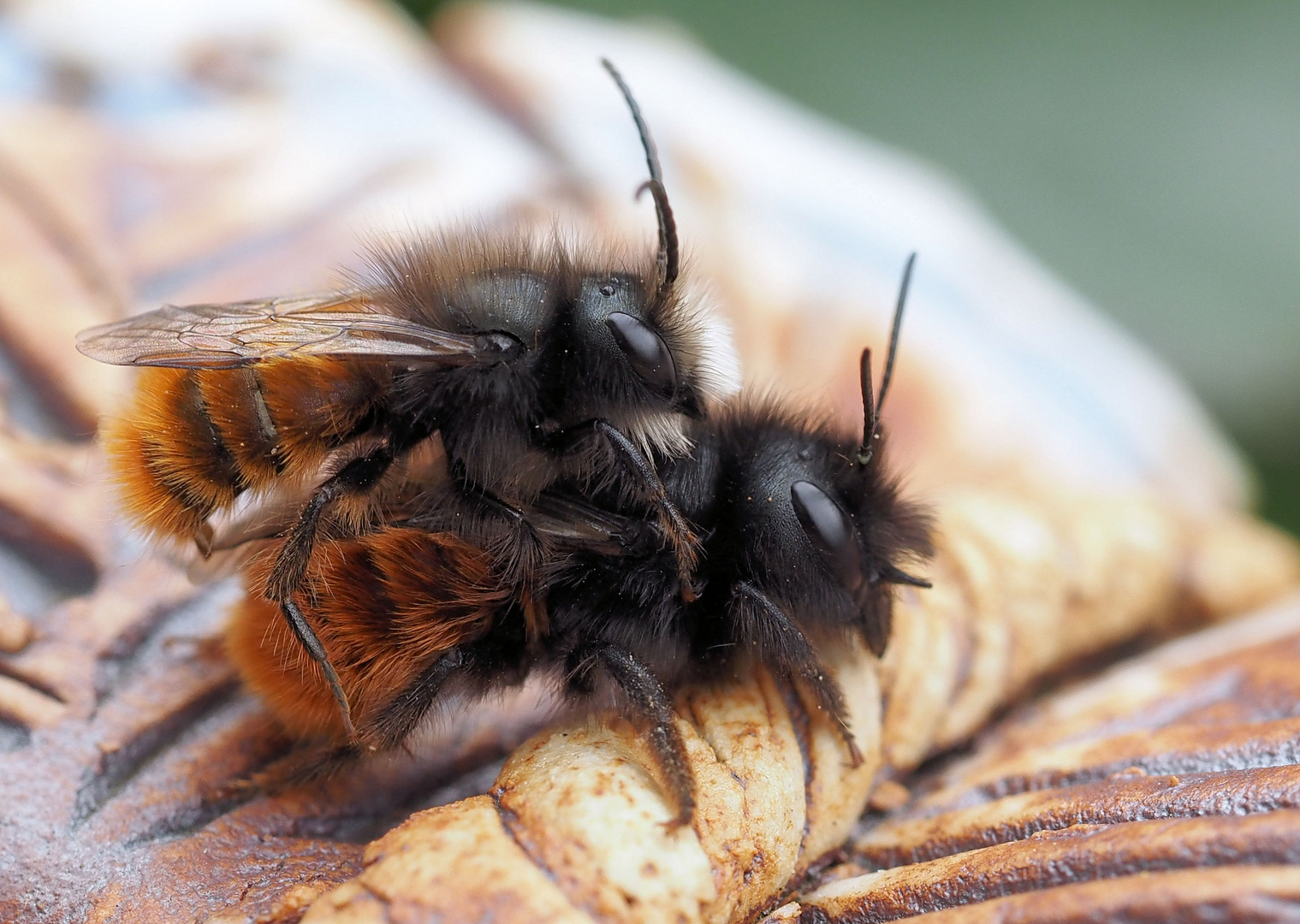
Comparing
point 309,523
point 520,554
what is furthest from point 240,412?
point 520,554

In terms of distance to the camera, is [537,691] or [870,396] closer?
[870,396]

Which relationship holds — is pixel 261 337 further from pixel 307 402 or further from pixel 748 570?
pixel 748 570

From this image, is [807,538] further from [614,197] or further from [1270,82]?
[1270,82]

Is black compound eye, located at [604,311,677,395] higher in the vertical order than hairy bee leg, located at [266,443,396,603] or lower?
higher

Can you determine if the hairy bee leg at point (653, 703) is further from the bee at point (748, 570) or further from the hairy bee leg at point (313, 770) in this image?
the hairy bee leg at point (313, 770)

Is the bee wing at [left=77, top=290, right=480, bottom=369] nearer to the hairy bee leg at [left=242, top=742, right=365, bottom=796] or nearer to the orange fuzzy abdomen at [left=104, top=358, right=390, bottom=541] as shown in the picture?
the orange fuzzy abdomen at [left=104, top=358, right=390, bottom=541]

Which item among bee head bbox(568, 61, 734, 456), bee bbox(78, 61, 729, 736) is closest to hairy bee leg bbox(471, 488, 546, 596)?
bee bbox(78, 61, 729, 736)

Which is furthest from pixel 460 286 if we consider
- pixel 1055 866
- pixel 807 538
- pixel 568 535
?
pixel 1055 866
